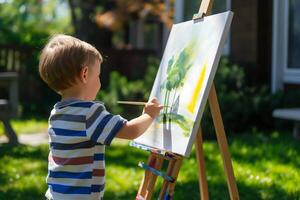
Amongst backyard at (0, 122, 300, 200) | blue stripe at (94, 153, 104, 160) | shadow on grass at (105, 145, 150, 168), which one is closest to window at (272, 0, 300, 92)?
backyard at (0, 122, 300, 200)

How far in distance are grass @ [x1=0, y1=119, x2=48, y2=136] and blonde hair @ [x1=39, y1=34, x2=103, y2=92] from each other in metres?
6.12

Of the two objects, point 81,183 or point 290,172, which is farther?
point 290,172

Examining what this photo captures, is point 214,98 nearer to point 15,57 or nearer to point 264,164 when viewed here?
point 264,164

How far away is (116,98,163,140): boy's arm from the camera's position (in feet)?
9.29

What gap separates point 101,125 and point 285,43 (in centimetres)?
589

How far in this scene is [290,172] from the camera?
16.7ft

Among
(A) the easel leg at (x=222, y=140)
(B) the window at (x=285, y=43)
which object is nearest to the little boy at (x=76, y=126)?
(A) the easel leg at (x=222, y=140)

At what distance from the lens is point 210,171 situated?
212 inches

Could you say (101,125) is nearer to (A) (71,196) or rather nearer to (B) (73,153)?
(B) (73,153)

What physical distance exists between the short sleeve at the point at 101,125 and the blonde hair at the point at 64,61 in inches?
7.5

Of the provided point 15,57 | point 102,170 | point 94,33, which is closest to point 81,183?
point 102,170

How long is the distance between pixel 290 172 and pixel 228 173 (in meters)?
2.14

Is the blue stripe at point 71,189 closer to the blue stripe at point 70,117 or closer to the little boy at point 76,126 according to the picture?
the little boy at point 76,126

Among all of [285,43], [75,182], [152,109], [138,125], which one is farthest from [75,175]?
[285,43]
